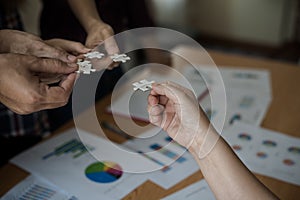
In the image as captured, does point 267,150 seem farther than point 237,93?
No

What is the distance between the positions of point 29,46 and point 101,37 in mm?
167

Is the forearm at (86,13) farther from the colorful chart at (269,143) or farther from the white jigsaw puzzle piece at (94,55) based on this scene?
the colorful chart at (269,143)

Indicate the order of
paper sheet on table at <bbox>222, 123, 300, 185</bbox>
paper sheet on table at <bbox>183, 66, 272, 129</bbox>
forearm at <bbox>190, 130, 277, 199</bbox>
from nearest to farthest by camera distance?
forearm at <bbox>190, 130, 277, 199</bbox>
paper sheet on table at <bbox>222, 123, 300, 185</bbox>
paper sheet on table at <bbox>183, 66, 272, 129</bbox>

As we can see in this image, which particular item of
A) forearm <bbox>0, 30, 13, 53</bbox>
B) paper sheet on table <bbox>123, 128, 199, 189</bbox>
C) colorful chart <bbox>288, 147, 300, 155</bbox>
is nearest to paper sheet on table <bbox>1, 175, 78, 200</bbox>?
paper sheet on table <bbox>123, 128, 199, 189</bbox>

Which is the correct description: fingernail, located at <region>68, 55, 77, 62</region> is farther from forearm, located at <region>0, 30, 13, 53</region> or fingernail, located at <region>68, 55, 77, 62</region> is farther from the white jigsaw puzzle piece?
forearm, located at <region>0, 30, 13, 53</region>

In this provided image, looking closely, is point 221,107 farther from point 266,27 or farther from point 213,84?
point 266,27

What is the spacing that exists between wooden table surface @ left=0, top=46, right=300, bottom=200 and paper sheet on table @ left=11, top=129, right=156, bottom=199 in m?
0.03

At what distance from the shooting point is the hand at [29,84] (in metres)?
0.63

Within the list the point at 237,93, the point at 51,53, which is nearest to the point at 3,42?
the point at 51,53

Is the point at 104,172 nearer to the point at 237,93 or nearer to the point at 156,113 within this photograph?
the point at 156,113

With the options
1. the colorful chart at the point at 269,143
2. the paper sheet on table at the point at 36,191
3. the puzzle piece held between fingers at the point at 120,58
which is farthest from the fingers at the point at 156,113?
the colorful chart at the point at 269,143

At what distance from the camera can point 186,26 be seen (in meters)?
3.44

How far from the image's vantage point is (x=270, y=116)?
105cm

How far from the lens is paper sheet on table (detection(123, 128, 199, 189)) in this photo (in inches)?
33.5
